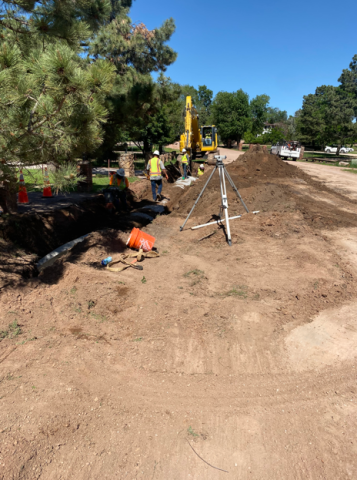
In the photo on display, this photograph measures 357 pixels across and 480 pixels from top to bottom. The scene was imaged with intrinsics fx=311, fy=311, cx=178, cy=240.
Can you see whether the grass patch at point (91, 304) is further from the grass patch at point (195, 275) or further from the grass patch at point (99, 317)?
the grass patch at point (195, 275)

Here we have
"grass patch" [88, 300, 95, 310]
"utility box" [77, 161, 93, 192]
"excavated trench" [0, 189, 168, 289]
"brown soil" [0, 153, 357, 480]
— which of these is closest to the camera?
"brown soil" [0, 153, 357, 480]

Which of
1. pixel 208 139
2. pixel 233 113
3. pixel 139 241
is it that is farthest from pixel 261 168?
pixel 233 113

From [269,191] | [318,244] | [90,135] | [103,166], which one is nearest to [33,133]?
[90,135]

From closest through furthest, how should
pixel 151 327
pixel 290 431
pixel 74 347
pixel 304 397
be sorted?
pixel 290 431
pixel 304 397
pixel 74 347
pixel 151 327

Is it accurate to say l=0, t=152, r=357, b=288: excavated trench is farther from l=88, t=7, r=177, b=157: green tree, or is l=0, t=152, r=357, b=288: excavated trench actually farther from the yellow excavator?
the yellow excavator

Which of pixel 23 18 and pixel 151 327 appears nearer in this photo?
pixel 151 327

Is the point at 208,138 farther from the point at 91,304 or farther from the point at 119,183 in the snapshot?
the point at 91,304

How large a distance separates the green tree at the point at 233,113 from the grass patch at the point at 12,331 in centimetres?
5565

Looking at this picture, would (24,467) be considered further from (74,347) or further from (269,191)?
(269,191)

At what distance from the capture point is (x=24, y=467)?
90.7 inches

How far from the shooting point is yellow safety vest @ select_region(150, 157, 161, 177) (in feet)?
32.3

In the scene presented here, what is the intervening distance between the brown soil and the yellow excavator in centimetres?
1232

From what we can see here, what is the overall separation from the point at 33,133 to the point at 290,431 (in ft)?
13.4

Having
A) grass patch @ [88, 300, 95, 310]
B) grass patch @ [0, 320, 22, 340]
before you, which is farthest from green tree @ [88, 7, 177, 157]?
grass patch @ [0, 320, 22, 340]
